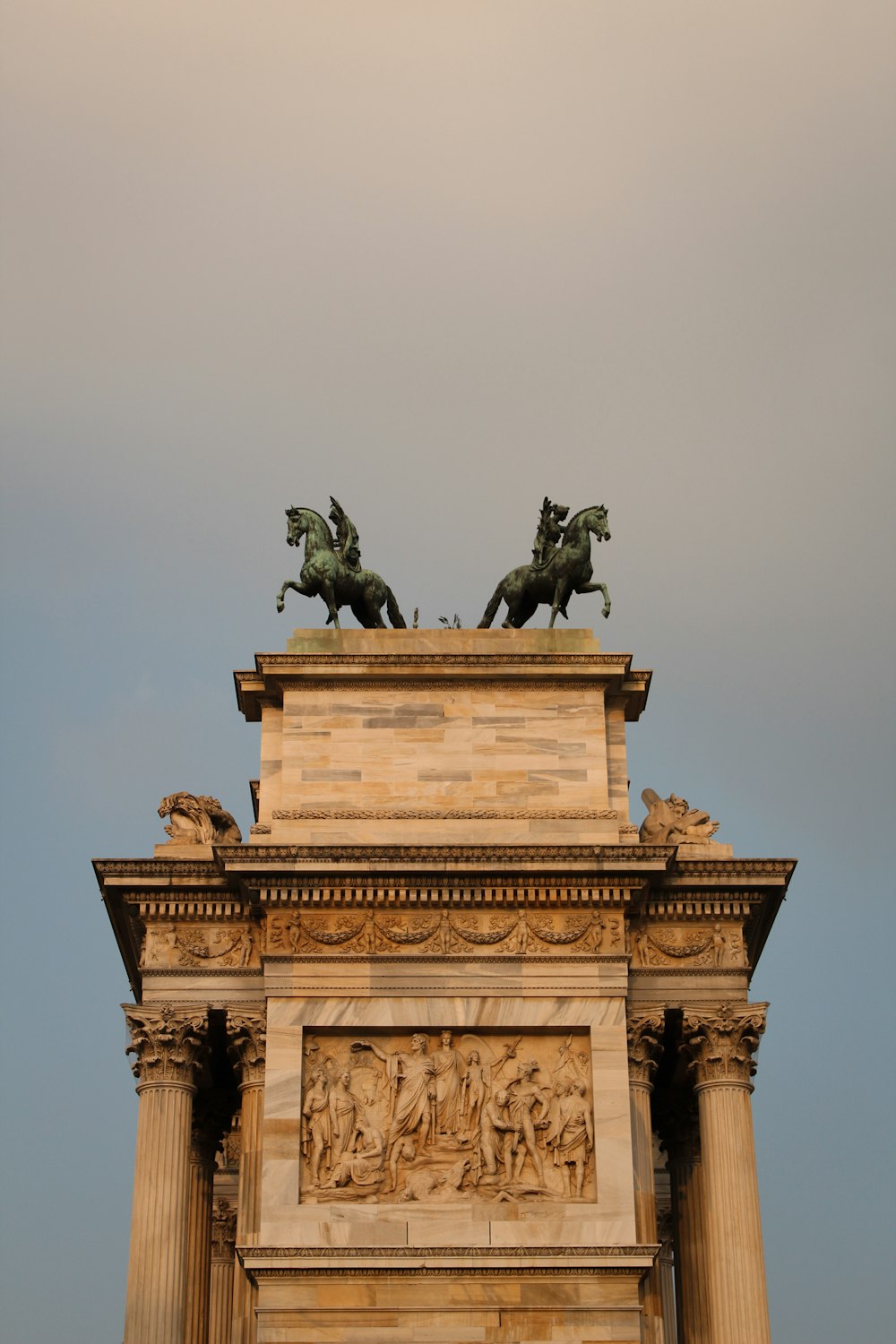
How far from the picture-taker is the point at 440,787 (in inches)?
1510

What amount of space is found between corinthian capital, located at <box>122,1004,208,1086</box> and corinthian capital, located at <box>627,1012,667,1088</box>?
6.22 metres

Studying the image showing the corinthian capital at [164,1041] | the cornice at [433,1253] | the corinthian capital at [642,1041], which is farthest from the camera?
the corinthian capital at [642,1041]

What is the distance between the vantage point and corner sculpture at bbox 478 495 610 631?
40438 mm

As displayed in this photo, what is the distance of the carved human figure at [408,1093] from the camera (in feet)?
117

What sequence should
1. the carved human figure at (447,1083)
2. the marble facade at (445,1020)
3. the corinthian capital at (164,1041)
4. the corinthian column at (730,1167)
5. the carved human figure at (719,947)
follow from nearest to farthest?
1. the marble facade at (445,1020)
2. the corinthian column at (730,1167)
3. the carved human figure at (447,1083)
4. the corinthian capital at (164,1041)
5. the carved human figure at (719,947)

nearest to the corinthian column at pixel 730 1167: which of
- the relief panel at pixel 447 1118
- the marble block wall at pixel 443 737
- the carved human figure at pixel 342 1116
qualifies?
the relief panel at pixel 447 1118

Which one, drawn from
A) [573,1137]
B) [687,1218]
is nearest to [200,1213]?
[573,1137]

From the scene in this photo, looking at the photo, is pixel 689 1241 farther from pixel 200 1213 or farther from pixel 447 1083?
pixel 200 1213

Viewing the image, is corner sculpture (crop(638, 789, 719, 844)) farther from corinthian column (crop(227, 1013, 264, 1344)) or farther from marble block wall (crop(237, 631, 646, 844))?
corinthian column (crop(227, 1013, 264, 1344))

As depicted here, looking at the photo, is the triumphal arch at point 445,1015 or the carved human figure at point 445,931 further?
the carved human figure at point 445,931

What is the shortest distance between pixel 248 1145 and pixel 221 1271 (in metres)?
9.36

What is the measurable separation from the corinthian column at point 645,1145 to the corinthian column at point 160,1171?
6.34 m

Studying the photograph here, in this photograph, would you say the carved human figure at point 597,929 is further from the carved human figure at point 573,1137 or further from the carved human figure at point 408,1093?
the carved human figure at point 408,1093

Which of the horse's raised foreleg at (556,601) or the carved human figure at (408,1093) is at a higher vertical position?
the horse's raised foreleg at (556,601)
